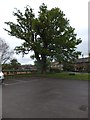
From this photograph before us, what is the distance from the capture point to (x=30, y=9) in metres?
37.6

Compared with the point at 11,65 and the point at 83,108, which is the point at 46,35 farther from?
the point at 11,65

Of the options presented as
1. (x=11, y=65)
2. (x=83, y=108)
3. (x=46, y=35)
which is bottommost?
(x=83, y=108)

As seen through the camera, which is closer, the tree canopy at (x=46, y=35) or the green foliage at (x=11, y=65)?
the tree canopy at (x=46, y=35)

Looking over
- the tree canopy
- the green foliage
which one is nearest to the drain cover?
the tree canopy

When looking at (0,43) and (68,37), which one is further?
(0,43)

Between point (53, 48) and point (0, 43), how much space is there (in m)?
18.2

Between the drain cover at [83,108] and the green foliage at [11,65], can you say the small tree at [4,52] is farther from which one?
the drain cover at [83,108]

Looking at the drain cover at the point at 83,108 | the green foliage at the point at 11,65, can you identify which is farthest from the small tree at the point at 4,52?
the drain cover at the point at 83,108

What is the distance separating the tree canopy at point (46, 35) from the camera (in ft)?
110

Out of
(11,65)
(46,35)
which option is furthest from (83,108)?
(11,65)

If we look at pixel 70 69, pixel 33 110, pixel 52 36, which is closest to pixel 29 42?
pixel 52 36

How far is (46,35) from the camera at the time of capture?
3469 centimetres

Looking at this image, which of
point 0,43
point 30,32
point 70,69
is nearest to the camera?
point 30,32

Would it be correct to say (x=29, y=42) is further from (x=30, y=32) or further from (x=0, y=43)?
(x=0, y=43)
